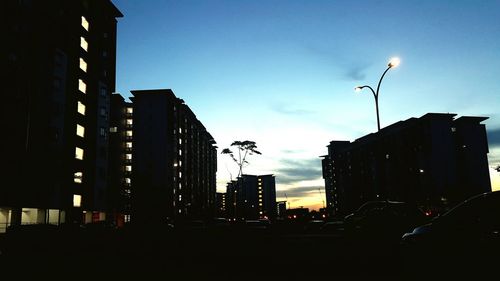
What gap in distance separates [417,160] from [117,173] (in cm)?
7616

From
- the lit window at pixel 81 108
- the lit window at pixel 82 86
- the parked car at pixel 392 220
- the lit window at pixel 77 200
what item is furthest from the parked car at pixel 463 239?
the lit window at pixel 82 86

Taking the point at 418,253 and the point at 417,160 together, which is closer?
the point at 418,253

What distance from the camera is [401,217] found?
1828cm

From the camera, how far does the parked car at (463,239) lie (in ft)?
18.7

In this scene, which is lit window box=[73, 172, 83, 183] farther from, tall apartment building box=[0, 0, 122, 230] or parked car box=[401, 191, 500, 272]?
parked car box=[401, 191, 500, 272]

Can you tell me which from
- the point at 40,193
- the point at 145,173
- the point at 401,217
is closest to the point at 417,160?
the point at 145,173

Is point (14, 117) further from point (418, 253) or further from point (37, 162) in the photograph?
point (418, 253)

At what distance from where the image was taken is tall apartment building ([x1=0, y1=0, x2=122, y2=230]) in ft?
149

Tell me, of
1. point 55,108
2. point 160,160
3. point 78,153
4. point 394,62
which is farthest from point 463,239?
point 160,160

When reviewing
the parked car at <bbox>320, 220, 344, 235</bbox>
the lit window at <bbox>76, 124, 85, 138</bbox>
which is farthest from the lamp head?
the lit window at <bbox>76, 124, 85, 138</bbox>

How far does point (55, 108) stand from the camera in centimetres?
5444

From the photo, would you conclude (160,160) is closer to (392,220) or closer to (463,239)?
(392,220)

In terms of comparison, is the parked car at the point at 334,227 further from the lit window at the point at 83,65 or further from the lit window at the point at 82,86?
the lit window at the point at 83,65

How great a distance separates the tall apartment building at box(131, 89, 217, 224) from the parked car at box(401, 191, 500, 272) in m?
79.1
